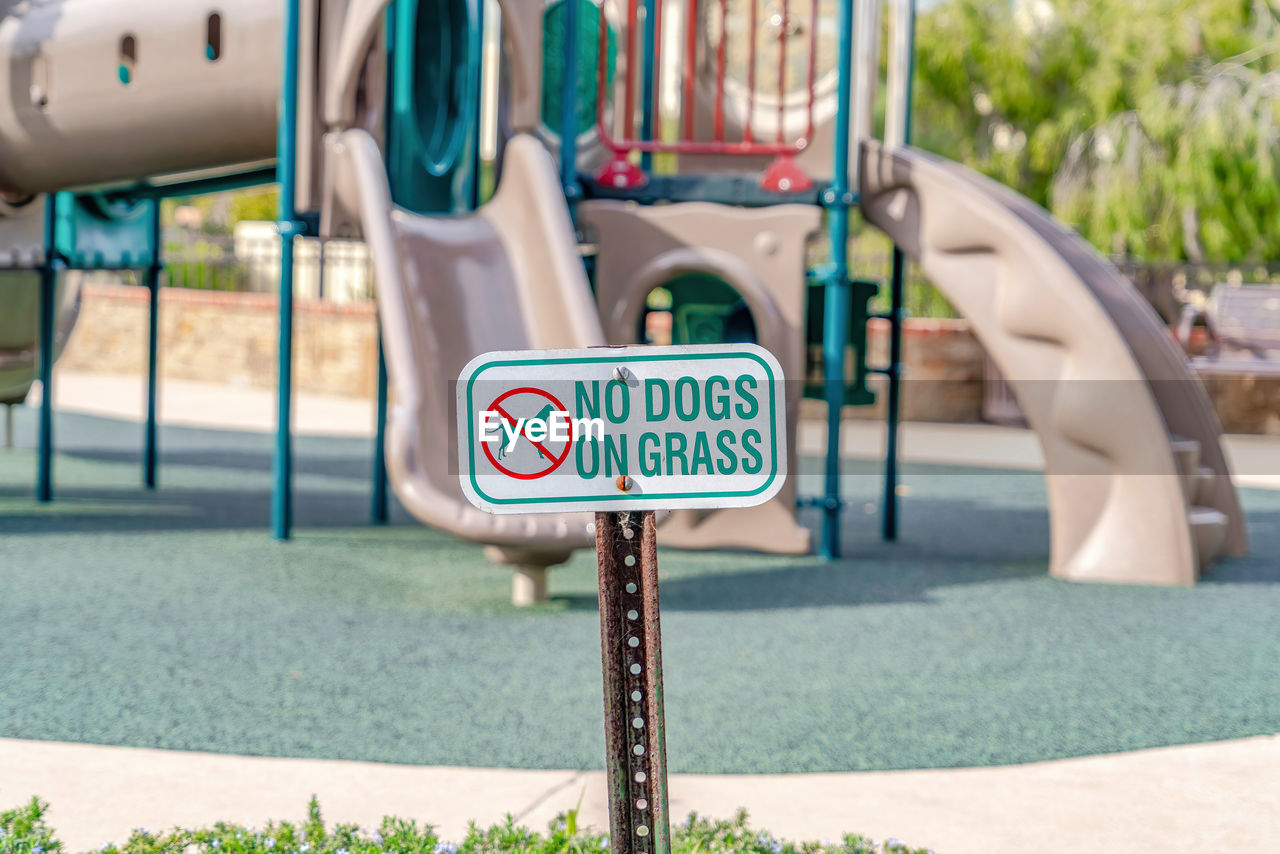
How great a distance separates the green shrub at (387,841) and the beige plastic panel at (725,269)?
433 cm

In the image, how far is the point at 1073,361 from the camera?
23.6 feet

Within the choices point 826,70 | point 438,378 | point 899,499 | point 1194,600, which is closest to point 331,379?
point 826,70

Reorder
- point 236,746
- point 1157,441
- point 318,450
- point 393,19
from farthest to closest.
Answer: point 318,450 < point 393,19 < point 1157,441 < point 236,746

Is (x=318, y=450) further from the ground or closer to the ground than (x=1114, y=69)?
closer to the ground

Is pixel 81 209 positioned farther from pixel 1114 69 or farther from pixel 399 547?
pixel 1114 69

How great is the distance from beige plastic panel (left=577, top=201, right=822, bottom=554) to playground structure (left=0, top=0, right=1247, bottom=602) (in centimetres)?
1

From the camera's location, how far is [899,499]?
407 inches

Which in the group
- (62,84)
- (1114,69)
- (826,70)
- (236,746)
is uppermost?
(1114,69)

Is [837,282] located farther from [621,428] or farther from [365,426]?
[365,426]

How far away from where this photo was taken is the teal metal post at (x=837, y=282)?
752cm

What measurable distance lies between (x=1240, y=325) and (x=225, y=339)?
37.2 ft

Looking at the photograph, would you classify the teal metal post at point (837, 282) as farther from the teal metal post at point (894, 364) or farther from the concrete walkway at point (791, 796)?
the concrete walkway at point (791, 796)

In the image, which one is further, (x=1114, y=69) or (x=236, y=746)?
(x=1114, y=69)

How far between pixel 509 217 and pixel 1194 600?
376 cm
